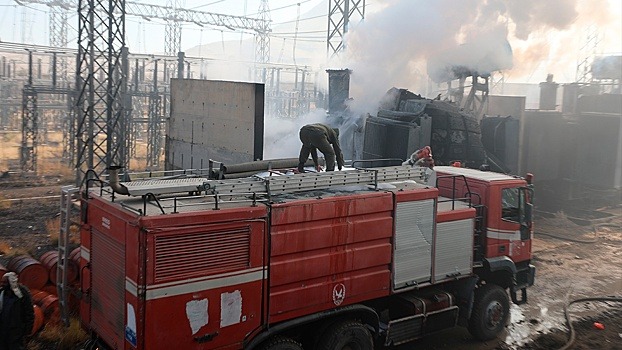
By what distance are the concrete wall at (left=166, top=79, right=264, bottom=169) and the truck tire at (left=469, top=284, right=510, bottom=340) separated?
6.50 m

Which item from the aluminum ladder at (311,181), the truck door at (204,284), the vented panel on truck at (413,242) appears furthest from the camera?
the vented panel on truck at (413,242)

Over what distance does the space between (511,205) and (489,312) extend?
1712 millimetres

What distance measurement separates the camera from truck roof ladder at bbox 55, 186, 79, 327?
22.1 ft

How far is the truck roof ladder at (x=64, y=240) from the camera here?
672cm

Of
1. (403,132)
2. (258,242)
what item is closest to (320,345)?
(258,242)

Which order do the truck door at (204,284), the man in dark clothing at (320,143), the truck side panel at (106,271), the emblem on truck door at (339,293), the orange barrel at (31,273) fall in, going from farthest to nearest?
the orange barrel at (31,273) < the man in dark clothing at (320,143) < the emblem on truck door at (339,293) < the truck side panel at (106,271) < the truck door at (204,284)

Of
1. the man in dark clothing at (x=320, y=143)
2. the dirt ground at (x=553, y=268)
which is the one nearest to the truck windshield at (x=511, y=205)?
the dirt ground at (x=553, y=268)

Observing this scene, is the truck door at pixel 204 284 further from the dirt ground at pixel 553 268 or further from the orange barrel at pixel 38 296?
the orange barrel at pixel 38 296

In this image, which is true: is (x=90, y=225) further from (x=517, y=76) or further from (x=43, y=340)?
(x=517, y=76)

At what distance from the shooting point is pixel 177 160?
1831cm

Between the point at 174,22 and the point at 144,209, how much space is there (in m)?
50.4

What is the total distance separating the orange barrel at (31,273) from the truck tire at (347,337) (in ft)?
17.3

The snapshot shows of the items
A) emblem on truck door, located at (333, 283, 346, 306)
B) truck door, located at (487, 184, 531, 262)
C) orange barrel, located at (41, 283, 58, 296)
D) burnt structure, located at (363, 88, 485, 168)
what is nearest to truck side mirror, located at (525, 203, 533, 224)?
truck door, located at (487, 184, 531, 262)

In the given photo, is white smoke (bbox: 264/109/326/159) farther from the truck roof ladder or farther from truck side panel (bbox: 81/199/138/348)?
truck side panel (bbox: 81/199/138/348)
